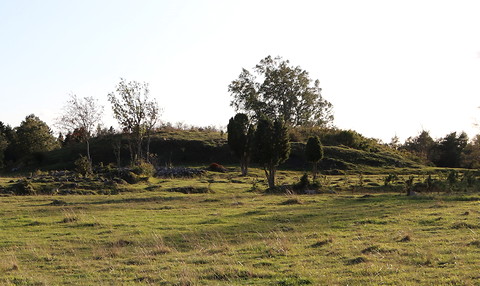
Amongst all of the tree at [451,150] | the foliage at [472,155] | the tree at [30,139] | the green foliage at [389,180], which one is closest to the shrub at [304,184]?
the green foliage at [389,180]

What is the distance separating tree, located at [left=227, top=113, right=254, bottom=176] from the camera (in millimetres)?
51406

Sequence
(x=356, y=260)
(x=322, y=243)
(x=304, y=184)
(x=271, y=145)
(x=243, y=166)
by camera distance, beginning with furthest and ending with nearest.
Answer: (x=243, y=166), (x=271, y=145), (x=304, y=184), (x=322, y=243), (x=356, y=260)

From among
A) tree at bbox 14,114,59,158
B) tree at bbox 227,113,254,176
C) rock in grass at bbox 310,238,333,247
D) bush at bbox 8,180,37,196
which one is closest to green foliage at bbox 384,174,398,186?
tree at bbox 227,113,254,176

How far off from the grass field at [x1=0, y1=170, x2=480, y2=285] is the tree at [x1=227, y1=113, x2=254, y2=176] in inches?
1028

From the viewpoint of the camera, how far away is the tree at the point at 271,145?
117ft

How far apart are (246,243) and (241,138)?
127 ft

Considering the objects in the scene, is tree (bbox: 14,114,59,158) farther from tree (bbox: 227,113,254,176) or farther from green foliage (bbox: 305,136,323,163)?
green foliage (bbox: 305,136,323,163)

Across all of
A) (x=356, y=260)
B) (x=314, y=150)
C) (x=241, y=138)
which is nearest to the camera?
(x=356, y=260)

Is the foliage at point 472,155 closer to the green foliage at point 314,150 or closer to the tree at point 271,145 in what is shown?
the green foliage at point 314,150

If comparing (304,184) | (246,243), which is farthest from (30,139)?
(246,243)

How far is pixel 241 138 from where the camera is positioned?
52.4 m

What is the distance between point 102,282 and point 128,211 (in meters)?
13.0

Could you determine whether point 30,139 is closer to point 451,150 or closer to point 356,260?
point 451,150

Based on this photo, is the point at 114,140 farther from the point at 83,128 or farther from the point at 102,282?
the point at 102,282
